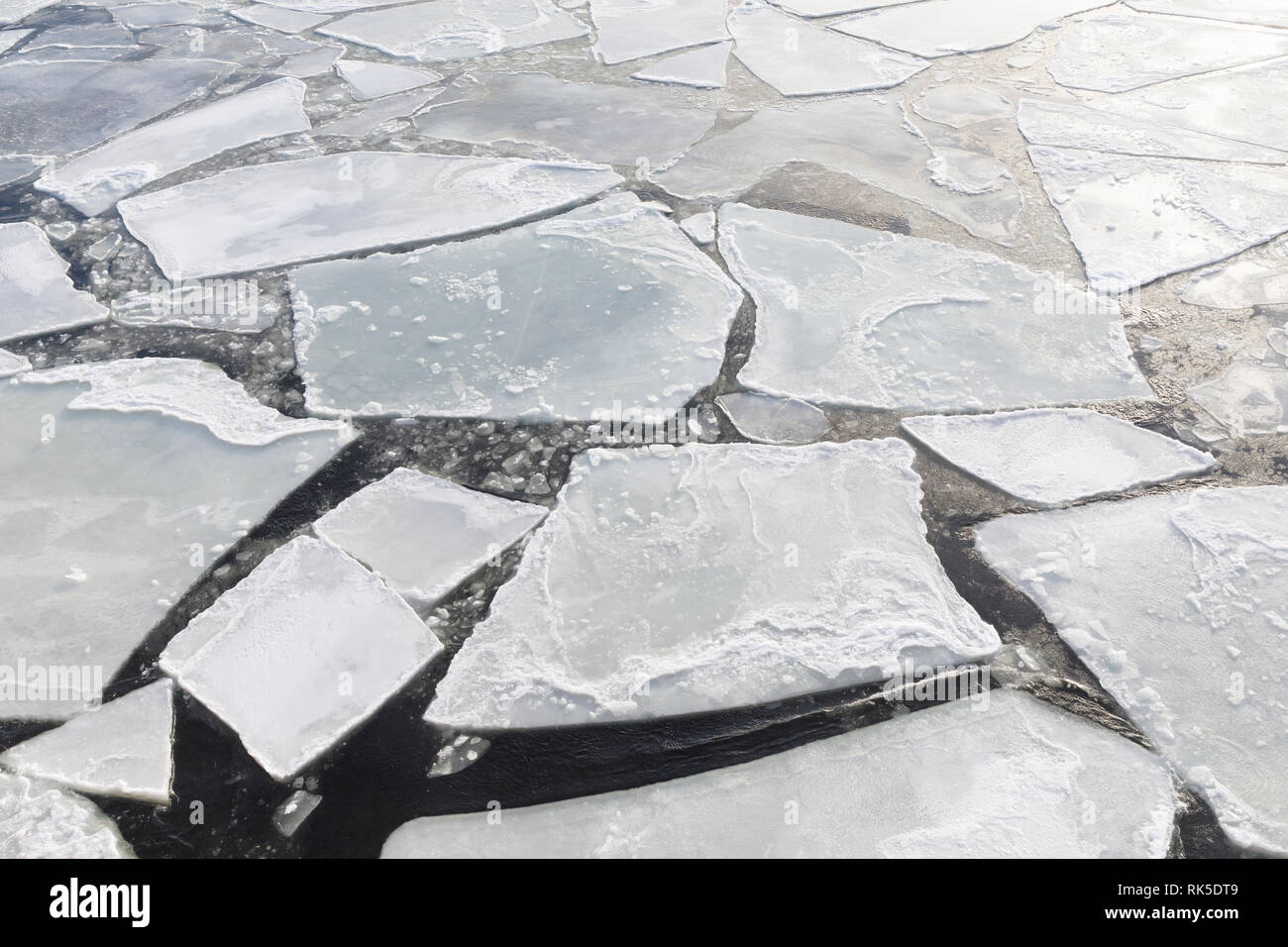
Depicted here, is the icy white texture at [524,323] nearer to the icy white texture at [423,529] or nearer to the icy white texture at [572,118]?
the icy white texture at [423,529]

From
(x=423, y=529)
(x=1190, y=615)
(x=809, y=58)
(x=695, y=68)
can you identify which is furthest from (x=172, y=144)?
(x=1190, y=615)

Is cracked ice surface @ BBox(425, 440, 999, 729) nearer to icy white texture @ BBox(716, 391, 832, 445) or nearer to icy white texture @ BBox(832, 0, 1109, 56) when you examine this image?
icy white texture @ BBox(716, 391, 832, 445)

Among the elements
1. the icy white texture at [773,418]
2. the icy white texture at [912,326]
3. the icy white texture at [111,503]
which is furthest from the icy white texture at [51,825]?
the icy white texture at [912,326]

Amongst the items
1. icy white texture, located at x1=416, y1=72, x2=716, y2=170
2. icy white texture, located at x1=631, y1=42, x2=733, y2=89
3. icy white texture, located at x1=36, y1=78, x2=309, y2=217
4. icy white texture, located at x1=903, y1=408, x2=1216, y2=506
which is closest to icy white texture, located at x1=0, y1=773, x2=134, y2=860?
icy white texture, located at x1=903, y1=408, x2=1216, y2=506

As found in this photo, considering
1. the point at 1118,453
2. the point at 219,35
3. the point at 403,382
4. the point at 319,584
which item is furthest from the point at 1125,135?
the point at 219,35

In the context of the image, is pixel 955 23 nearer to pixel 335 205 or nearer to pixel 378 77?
pixel 378 77

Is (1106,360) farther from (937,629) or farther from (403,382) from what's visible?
(403,382)

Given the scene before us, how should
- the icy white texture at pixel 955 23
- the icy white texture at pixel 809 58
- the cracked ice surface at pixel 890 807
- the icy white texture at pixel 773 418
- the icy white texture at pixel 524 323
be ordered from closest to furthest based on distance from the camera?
the cracked ice surface at pixel 890 807
the icy white texture at pixel 773 418
the icy white texture at pixel 524 323
the icy white texture at pixel 809 58
the icy white texture at pixel 955 23
